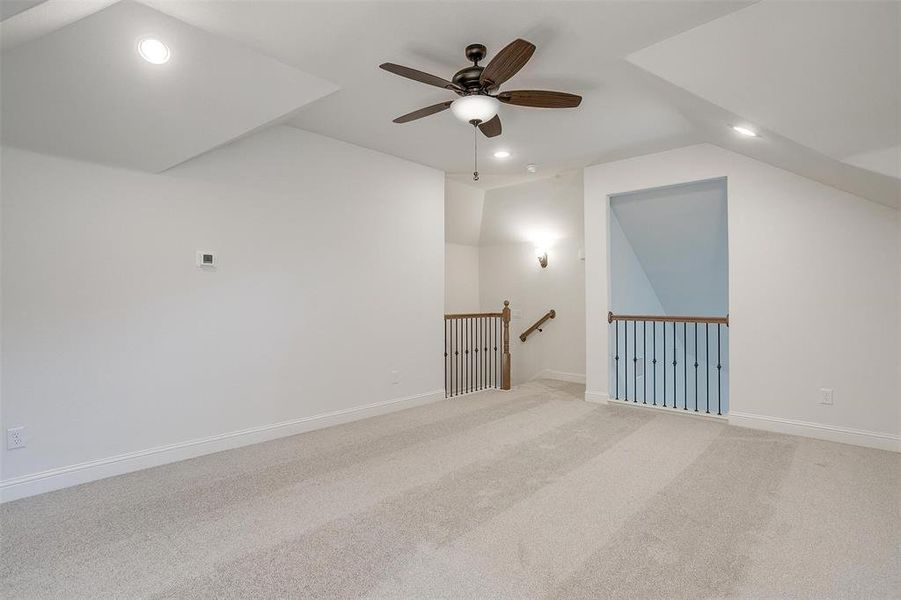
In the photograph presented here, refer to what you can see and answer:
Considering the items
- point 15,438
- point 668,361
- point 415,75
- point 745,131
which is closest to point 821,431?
point 745,131

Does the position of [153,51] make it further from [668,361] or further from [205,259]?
[668,361]

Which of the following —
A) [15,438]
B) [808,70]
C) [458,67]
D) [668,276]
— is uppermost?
[458,67]

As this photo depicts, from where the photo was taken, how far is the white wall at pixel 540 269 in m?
5.96

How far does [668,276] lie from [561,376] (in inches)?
79.1

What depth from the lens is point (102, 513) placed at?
7.93 ft

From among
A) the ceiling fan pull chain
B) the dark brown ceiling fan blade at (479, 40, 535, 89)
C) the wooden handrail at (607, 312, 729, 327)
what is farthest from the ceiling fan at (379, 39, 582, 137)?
the wooden handrail at (607, 312, 729, 327)

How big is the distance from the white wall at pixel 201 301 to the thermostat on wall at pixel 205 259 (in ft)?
0.15

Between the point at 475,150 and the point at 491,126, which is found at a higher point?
the point at 475,150

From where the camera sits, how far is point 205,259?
3.30 meters

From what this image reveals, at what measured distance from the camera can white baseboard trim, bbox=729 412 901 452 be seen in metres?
3.35

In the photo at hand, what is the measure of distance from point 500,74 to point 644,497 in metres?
2.55

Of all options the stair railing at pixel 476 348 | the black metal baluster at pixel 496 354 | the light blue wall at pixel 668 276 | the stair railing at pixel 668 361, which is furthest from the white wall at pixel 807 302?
the black metal baluster at pixel 496 354

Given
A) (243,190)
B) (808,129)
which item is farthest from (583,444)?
(243,190)

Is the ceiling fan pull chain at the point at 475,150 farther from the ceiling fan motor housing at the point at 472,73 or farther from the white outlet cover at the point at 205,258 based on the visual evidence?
the white outlet cover at the point at 205,258
